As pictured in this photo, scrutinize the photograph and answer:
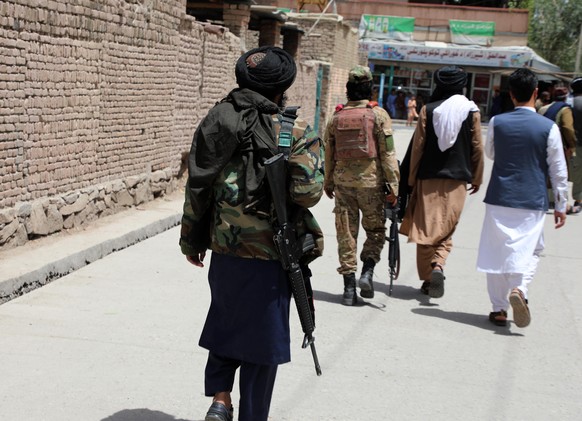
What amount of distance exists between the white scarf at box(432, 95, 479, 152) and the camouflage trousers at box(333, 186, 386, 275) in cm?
69

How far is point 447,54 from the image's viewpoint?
41.6 metres

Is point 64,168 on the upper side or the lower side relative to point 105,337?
upper

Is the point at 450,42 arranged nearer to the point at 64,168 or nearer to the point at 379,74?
the point at 379,74

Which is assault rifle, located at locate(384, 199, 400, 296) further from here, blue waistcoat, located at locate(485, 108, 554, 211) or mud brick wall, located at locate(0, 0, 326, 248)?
mud brick wall, located at locate(0, 0, 326, 248)

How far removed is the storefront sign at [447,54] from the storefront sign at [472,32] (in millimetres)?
891

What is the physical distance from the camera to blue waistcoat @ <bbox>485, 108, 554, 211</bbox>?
6.71 metres

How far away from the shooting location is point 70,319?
642 cm

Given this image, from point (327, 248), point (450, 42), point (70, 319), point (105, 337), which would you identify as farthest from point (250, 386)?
point (450, 42)

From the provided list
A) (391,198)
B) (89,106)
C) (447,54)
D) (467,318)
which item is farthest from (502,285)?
(447,54)

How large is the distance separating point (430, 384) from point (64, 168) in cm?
494

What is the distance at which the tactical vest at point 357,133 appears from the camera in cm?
715

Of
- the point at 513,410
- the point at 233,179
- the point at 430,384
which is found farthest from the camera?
the point at 430,384

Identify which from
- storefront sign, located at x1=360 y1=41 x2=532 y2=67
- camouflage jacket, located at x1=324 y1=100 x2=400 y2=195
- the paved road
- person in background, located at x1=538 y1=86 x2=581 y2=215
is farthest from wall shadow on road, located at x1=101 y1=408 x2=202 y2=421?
storefront sign, located at x1=360 y1=41 x2=532 y2=67

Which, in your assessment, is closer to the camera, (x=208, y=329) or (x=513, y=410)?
(x=208, y=329)
